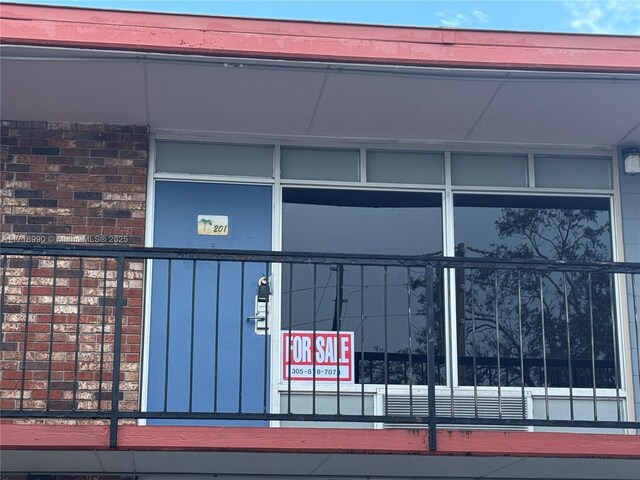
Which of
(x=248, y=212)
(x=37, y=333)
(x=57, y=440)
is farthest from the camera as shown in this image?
(x=248, y=212)

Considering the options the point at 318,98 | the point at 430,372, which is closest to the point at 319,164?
the point at 318,98

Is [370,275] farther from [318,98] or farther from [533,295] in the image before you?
[318,98]

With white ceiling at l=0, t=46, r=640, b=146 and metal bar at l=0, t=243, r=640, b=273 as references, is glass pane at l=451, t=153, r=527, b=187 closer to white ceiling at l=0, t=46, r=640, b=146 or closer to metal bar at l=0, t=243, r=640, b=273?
white ceiling at l=0, t=46, r=640, b=146

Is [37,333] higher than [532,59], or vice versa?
[532,59]

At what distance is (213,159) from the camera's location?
823cm

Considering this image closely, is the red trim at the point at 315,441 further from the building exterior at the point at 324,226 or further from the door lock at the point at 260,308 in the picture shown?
the door lock at the point at 260,308

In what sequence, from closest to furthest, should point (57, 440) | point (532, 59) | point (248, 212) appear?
1. point (57, 440)
2. point (532, 59)
3. point (248, 212)

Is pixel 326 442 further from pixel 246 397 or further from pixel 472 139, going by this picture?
pixel 472 139

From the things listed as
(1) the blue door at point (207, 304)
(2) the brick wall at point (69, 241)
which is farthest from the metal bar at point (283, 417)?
(2) the brick wall at point (69, 241)

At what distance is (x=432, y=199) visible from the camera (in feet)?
27.6

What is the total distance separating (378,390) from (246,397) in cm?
101

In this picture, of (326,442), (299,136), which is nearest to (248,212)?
(299,136)

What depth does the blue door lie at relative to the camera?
770cm

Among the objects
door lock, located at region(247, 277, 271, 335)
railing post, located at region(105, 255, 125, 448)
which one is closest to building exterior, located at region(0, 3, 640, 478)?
door lock, located at region(247, 277, 271, 335)
